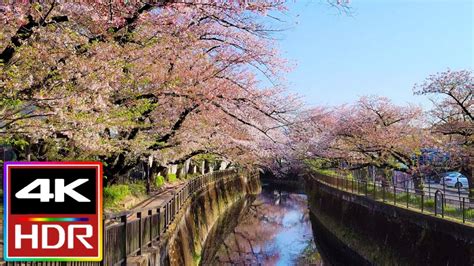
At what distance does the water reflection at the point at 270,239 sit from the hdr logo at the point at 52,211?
19.1m

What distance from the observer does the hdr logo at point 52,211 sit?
533cm

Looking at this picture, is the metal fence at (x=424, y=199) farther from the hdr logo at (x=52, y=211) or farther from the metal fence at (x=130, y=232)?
the hdr logo at (x=52, y=211)

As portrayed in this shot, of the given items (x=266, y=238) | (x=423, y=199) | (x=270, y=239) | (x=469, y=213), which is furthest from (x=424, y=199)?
(x=266, y=238)

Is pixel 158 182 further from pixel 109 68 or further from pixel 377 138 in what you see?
pixel 109 68

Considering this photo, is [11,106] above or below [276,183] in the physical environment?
above

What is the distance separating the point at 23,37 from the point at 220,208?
3435 centimetres

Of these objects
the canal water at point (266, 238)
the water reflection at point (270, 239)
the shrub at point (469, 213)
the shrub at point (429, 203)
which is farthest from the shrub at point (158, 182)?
the shrub at point (469, 213)

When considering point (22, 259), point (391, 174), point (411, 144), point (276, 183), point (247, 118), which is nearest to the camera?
point (22, 259)

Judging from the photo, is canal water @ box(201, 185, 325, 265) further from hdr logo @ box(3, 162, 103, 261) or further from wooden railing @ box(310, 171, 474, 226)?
hdr logo @ box(3, 162, 103, 261)

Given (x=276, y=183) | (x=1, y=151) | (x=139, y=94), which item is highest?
(x=139, y=94)

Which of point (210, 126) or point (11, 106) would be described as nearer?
point (11, 106)

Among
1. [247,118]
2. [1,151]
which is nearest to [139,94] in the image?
[247,118]

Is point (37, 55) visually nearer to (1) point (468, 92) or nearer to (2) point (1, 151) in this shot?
(2) point (1, 151)

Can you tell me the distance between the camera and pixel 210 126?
1948 cm
